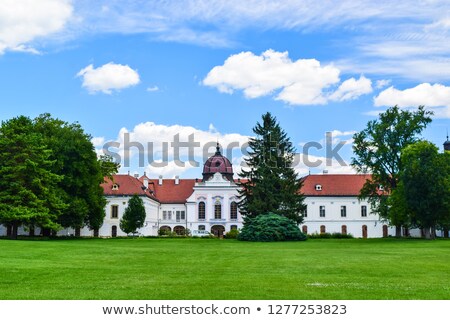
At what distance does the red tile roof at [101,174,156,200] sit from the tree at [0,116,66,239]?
27.7 m

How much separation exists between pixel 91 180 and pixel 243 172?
15268 millimetres

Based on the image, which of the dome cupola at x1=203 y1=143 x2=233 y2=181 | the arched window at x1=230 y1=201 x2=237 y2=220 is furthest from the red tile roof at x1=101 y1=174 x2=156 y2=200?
the arched window at x1=230 y1=201 x2=237 y2=220

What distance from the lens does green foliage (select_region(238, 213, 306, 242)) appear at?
169 ft

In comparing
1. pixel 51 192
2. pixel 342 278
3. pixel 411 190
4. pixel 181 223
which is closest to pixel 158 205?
pixel 181 223

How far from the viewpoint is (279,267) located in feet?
70.1

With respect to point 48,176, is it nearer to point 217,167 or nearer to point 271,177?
point 271,177

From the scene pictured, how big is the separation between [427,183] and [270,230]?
13.5 m

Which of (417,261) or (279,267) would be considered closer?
(279,267)

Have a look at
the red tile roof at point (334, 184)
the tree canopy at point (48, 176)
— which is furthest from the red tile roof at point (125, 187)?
the red tile roof at point (334, 184)

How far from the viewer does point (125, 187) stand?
82375 mm

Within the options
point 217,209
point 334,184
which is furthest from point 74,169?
point 334,184

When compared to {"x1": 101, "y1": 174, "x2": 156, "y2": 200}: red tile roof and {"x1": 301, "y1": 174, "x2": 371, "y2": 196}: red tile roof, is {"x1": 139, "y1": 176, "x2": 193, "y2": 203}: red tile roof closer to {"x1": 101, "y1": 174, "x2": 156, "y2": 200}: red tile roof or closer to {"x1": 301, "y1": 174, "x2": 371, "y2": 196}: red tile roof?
{"x1": 101, "y1": 174, "x2": 156, "y2": 200}: red tile roof
